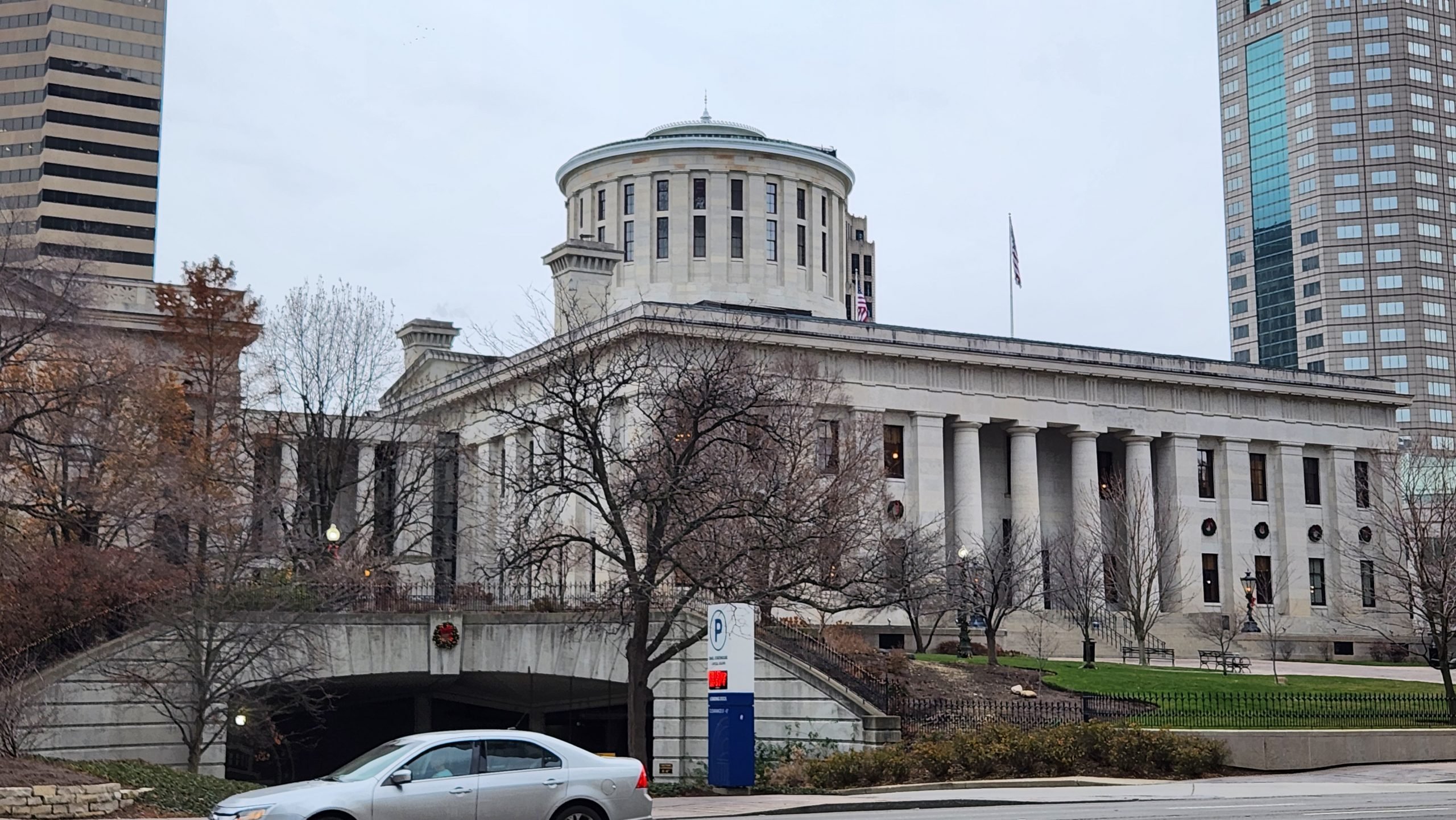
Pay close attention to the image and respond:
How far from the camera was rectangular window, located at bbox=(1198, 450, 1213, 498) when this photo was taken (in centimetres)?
8188

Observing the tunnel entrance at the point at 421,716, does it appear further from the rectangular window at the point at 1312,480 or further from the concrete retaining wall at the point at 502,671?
the rectangular window at the point at 1312,480

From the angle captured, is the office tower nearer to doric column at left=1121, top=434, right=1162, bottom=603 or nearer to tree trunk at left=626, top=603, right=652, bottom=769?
doric column at left=1121, top=434, right=1162, bottom=603

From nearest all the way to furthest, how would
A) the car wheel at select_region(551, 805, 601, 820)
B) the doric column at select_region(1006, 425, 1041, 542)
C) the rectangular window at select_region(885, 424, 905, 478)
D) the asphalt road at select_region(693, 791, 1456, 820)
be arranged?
1. the car wheel at select_region(551, 805, 601, 820)
2. the asphalt road at select_region(693, 791, 1456, 820)
3. the rectangular window at select_region(885, 424, 905, 478)
4. the doric column at select_region(1006, 425, 1041, 542)

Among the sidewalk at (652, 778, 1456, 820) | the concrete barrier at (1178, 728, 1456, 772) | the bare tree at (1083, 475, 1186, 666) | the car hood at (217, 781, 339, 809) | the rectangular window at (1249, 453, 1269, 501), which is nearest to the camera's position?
the car hood at (217, 781, 339, 809)

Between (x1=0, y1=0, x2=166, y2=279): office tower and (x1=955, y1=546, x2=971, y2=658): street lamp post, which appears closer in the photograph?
(x1=955, y1=546, x2=971, y2=658): street lamp post

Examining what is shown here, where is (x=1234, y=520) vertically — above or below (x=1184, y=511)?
below

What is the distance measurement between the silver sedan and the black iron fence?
16.4 metres

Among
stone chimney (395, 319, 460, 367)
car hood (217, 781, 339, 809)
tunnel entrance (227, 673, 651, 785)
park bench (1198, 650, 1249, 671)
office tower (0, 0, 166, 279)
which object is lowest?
tunnel entrance (227, 673, 651, 785)

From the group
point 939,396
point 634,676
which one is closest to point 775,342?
point 939,396

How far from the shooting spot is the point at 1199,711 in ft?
113

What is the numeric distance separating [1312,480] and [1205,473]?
24.5 feet

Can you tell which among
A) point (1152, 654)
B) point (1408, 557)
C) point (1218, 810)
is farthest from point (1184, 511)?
point (1218, 810)

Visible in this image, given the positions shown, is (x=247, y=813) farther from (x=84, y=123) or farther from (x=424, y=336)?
(x=84, y=123)

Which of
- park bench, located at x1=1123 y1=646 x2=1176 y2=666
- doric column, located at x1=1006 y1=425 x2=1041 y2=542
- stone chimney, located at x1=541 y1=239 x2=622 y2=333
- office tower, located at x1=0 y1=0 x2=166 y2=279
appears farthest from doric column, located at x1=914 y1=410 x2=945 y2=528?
office tower, located at x1=0 y1=0 x2=166 y2=279
